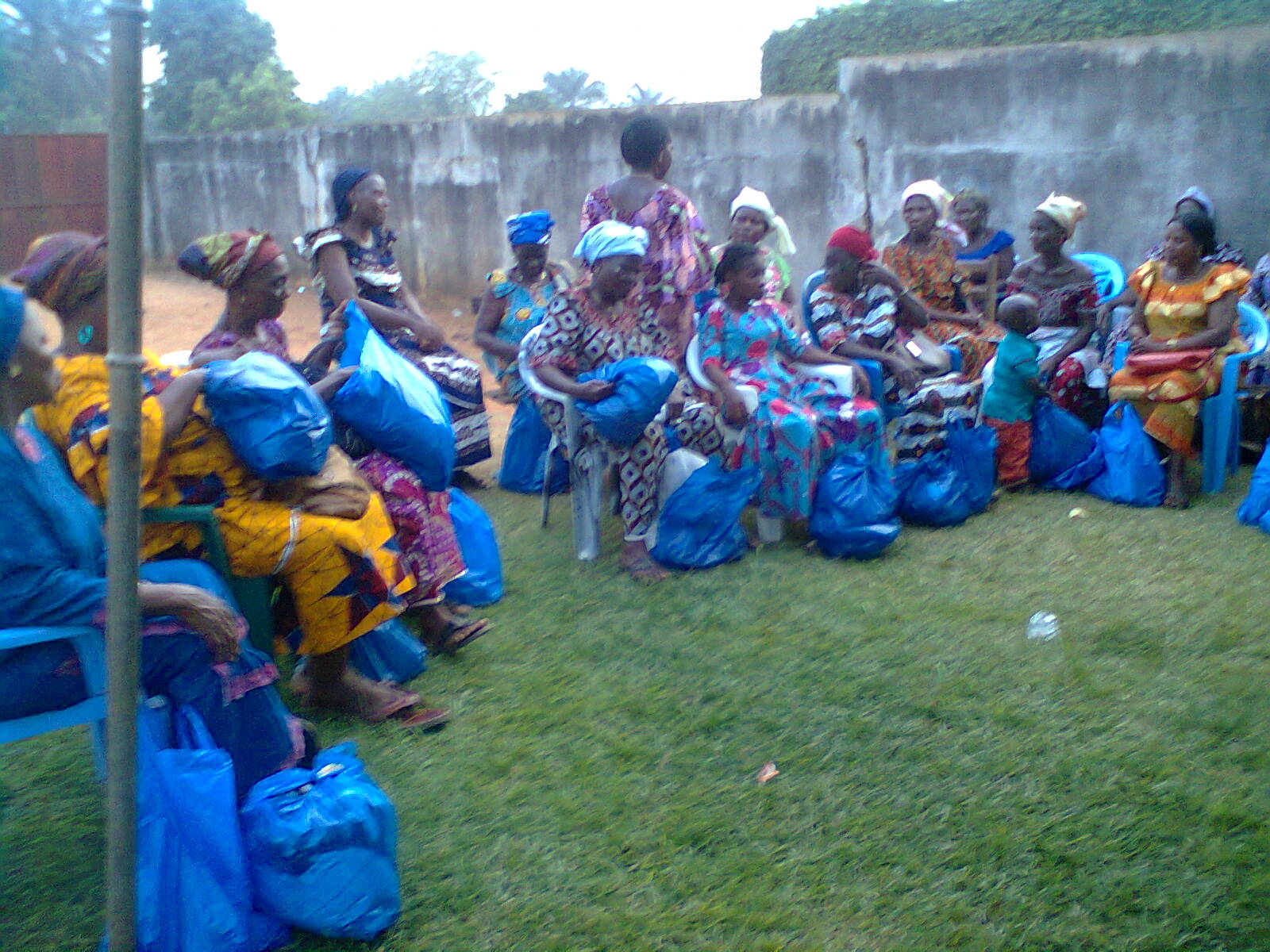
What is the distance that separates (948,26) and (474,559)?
9139 mm

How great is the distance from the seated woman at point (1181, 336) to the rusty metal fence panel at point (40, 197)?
455cm

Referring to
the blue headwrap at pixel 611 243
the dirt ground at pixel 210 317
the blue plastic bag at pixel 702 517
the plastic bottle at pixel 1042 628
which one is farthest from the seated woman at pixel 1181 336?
the dirt ground at pixel 210 317

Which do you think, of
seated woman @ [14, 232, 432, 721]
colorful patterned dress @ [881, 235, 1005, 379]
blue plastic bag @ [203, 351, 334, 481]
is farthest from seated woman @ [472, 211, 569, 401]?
blue plastic bag @ [203, 351, 334, 481]

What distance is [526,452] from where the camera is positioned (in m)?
5.91

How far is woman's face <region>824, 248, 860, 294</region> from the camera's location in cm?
534

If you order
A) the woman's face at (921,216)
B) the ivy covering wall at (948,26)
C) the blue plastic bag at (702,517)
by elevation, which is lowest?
the blue plastic bag at (702,517)

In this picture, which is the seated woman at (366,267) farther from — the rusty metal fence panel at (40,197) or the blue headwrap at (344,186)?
the rusty metal fence panel at (40,197)

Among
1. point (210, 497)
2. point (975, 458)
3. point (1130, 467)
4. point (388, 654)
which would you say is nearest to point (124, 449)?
point (210, 497)

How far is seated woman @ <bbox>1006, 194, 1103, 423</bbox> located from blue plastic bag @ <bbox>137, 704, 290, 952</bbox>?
4.73 metres

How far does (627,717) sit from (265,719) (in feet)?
3.68

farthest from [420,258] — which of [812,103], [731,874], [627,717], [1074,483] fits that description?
[731,874]

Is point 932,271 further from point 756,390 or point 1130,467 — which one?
point 756,390

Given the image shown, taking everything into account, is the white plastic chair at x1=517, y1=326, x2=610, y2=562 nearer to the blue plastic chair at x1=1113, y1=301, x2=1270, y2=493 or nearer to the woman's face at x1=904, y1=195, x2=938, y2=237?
the woman's face at x1=904, y1=195, x2=938, y2=237

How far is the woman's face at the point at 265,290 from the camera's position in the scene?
3473 millimetres
